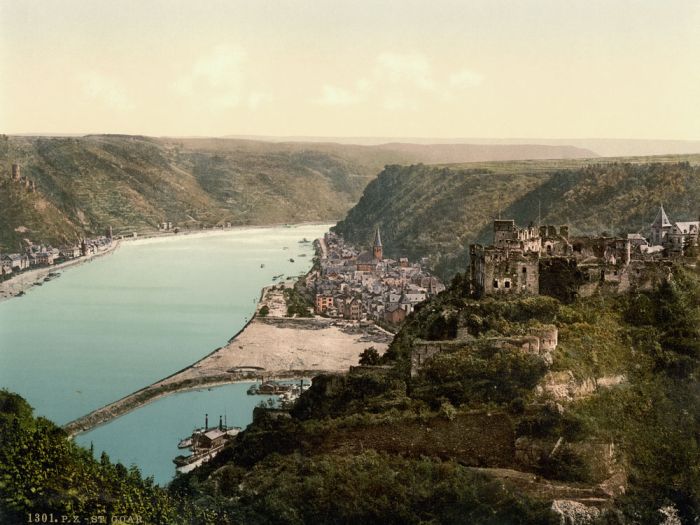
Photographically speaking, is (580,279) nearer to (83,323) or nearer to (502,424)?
(502,424)

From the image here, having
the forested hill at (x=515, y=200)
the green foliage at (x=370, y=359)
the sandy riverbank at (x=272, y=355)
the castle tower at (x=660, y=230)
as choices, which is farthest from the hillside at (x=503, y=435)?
the forested hill at (x=515, y=200)

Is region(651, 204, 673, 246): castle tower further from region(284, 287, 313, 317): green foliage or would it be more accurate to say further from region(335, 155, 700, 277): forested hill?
region(284, 287, 313, 317): green foliage

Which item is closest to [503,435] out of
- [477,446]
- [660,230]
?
[477,446]

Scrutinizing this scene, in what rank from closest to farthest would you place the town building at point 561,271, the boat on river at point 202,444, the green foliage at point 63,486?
the green foliage at point 63,486 < the town building at point 561,271 < the boat on river at point 202,444

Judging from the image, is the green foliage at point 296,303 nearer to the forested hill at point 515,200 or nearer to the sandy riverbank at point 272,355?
the sandy riverbank at point 272,355

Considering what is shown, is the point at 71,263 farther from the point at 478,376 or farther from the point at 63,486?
the point at 478,376

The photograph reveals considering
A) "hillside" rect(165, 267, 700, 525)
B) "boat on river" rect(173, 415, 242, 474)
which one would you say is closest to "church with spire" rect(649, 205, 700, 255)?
"hillside" rect(165, 267, 700, 525)
